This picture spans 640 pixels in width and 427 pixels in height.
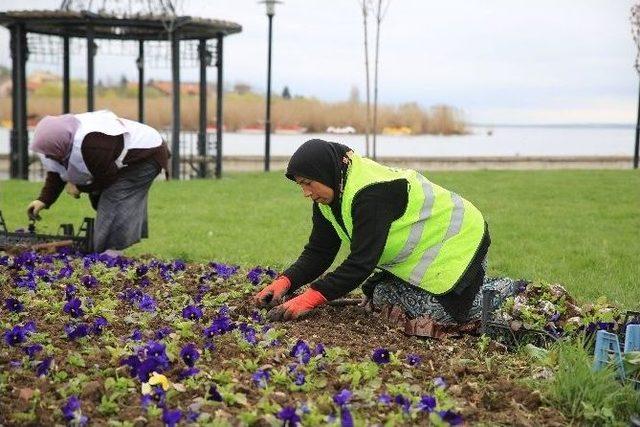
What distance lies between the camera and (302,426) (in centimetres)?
Answer: 311

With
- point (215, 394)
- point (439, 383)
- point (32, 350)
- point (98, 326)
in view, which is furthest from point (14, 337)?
point (439, 383)

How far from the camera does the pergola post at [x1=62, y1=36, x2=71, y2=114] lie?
16922mm

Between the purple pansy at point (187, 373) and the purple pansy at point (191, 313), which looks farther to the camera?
the purple pansy at point (191, 313)

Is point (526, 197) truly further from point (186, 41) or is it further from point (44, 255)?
point (44, 255)

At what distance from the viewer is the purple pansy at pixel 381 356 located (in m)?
3.97

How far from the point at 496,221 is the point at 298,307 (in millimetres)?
6382

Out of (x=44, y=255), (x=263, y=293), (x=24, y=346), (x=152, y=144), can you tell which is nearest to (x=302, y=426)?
(x=24, y=346)

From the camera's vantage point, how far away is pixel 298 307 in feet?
15.5

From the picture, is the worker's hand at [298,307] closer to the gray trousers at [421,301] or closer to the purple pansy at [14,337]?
the gray trousers at [421,301]

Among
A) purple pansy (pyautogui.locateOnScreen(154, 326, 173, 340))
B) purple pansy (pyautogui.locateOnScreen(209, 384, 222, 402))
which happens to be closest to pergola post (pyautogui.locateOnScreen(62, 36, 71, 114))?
purple pansy (pyautogui.locateOnScreen(154, 326, 173, 340))

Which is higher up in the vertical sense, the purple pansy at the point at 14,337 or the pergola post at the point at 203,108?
the pergola post at the point at 203,108


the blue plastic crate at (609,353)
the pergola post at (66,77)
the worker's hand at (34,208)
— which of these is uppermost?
the pergola post at (66,77)

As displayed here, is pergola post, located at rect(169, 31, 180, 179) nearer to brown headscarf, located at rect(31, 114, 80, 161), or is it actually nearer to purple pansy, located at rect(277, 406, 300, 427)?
brown headscarf, located at rect(31, 114, 80, 161)

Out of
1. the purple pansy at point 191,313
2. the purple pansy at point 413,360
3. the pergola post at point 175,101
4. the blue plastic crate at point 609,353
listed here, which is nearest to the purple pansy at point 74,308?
the purple pansy at point 191,313
